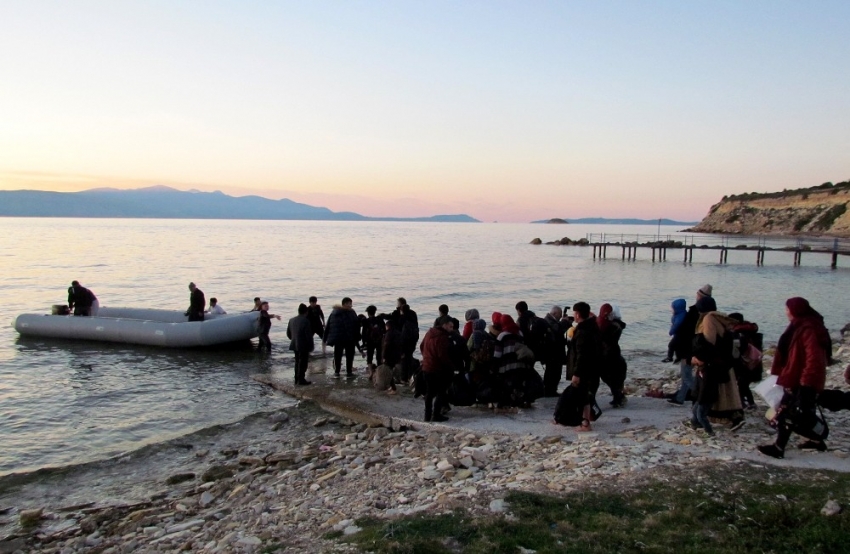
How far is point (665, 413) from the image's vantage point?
9305 millimetres

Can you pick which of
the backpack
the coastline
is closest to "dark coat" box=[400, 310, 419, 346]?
the backpack

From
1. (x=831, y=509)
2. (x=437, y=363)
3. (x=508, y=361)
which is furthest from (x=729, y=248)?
(x=831, y=509)

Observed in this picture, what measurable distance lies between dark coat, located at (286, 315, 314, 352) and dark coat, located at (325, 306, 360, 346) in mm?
432

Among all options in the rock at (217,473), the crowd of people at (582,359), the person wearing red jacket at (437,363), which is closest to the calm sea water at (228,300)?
the rock at (217,473)

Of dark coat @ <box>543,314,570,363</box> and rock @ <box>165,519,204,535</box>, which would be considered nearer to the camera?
rock @ <box>165,519,204,535</box>

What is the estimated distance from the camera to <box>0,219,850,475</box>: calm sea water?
11.7 meters

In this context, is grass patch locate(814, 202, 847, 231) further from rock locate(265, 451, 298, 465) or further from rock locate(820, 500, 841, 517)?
rock locate(820, 500, 841, 517)

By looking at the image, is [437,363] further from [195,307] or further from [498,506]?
[195,307]

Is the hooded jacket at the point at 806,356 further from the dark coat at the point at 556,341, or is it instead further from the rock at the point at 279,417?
the rock at the point at 279,417

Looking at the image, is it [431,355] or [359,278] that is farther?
[359,278]

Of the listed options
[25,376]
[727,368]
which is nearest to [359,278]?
[25,376]

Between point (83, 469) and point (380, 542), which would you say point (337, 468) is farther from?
point (83, 469)

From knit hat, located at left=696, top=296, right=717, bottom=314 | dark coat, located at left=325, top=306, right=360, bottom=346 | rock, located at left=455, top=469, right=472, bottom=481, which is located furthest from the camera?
dark coat, located at left=325, top=306, right=360, bottom=346

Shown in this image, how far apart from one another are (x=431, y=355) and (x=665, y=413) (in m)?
3.58
